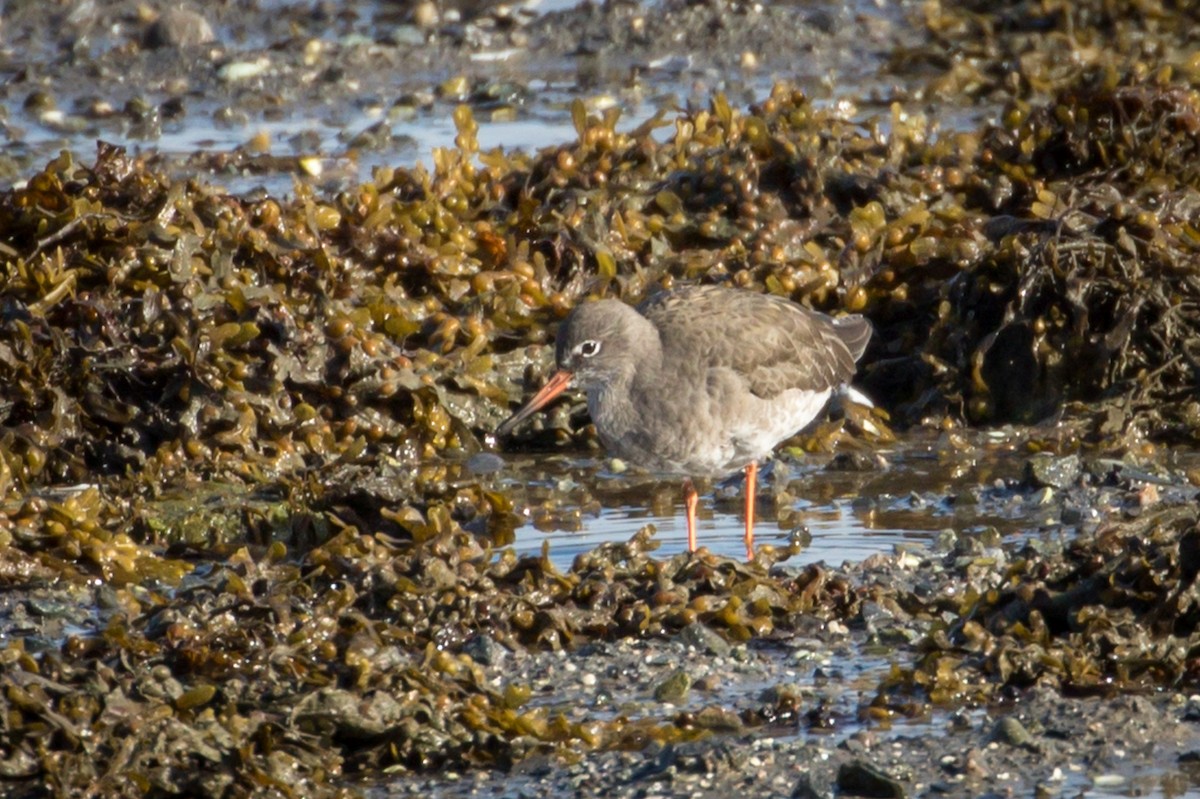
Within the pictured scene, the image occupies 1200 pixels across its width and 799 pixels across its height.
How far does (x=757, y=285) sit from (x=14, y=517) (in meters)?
3.36

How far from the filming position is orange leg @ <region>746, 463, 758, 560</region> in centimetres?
654

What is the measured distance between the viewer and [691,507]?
6746 millimetres

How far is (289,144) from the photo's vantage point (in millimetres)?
11625

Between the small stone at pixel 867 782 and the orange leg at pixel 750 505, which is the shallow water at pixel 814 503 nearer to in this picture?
the orange leg at pixel 750 505

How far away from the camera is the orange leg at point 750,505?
654 centimetres

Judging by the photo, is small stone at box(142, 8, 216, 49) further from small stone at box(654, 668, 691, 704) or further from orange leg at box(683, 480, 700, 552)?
small stone at box(654, 668, 691, 704)

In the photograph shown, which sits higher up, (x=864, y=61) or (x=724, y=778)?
(x=864, y=61)

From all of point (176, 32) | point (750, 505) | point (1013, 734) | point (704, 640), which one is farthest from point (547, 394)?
point (176, 32)

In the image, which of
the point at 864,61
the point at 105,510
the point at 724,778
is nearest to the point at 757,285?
the point at 105,510

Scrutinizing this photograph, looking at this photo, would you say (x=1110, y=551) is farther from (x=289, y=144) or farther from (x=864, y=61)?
(x=864, y=61)

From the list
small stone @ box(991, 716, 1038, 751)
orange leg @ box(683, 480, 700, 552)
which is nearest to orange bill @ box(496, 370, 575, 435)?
orange leg @ box(683, 480, 700, 552)

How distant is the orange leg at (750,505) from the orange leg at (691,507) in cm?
19

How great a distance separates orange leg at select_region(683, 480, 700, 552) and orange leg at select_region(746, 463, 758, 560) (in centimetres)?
19

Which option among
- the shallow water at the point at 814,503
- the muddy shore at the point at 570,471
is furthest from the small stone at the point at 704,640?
the shallow water at the point at 814,503
